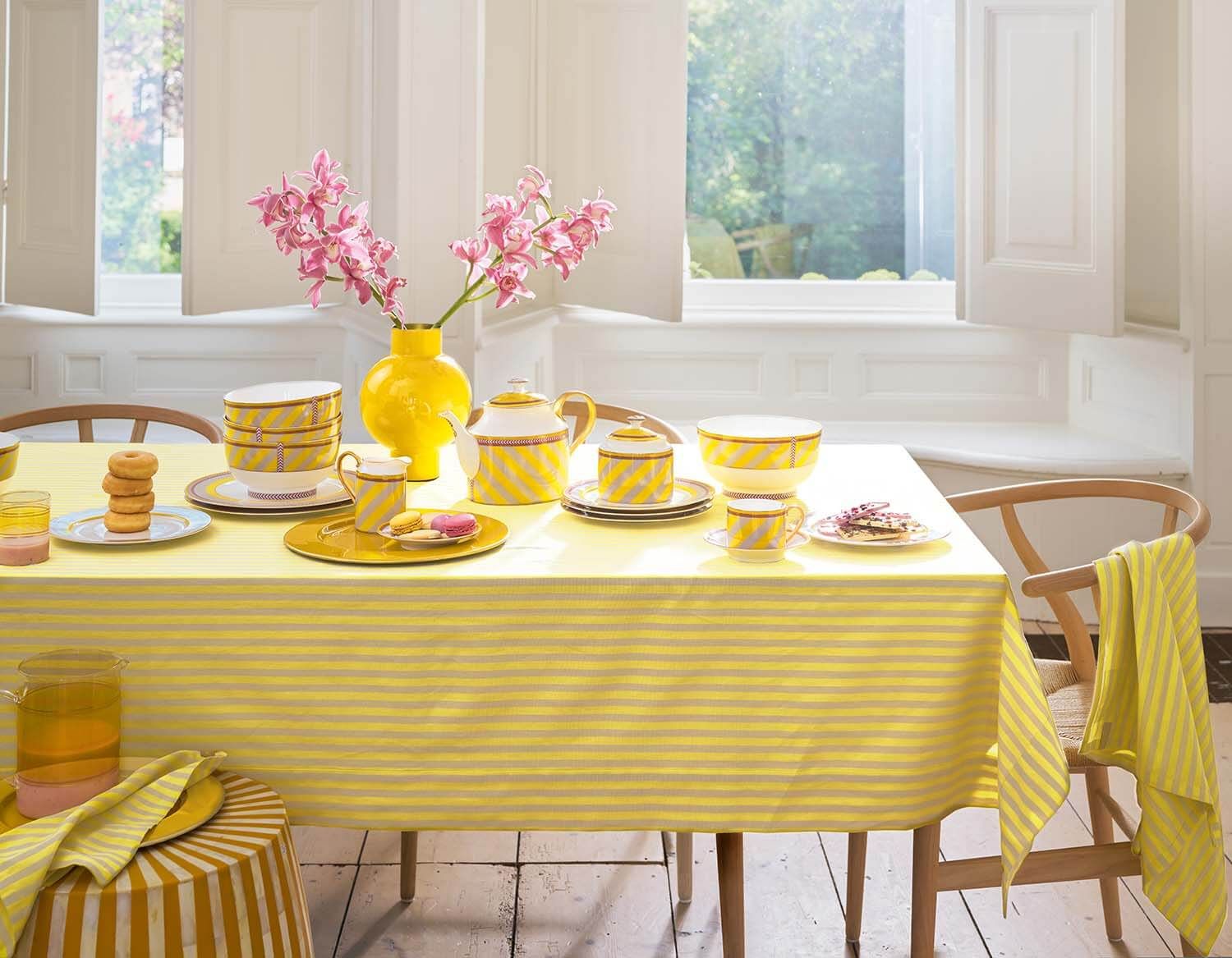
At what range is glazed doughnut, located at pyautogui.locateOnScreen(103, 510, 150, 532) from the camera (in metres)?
1.79

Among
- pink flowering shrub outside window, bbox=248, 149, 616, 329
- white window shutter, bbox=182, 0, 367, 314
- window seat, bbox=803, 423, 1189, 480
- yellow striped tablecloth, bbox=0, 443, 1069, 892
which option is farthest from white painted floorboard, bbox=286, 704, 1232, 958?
white window shutter, bbox=182, 0, 367, 314

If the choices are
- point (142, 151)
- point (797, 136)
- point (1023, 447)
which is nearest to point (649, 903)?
point (1023, 447)

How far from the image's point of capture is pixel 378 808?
1623mm

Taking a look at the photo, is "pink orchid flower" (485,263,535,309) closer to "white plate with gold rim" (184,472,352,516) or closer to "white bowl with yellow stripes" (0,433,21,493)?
"white plate with gold rim" (184,472,352,516)

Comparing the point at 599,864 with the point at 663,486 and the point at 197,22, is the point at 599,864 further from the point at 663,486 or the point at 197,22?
the point at 197,22

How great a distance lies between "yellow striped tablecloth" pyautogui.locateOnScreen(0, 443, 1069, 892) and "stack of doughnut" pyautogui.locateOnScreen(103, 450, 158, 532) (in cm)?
15

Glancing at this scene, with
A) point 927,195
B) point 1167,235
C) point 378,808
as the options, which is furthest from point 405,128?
point 378,808

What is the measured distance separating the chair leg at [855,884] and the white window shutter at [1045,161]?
248 centimetres

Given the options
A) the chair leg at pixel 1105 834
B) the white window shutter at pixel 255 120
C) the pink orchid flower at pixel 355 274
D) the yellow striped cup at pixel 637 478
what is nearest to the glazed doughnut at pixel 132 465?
the pink orchid flower at pixel 355 274

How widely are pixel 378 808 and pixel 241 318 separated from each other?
10.5 feet

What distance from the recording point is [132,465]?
71.4 inches

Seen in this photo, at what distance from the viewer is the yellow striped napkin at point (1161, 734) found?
5.61 feet

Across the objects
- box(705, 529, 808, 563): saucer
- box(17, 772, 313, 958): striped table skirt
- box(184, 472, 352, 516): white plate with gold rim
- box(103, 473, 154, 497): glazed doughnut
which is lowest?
box(17, 772, 313, 958): striped table skirt

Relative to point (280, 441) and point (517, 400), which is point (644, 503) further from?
point (280, 441)
